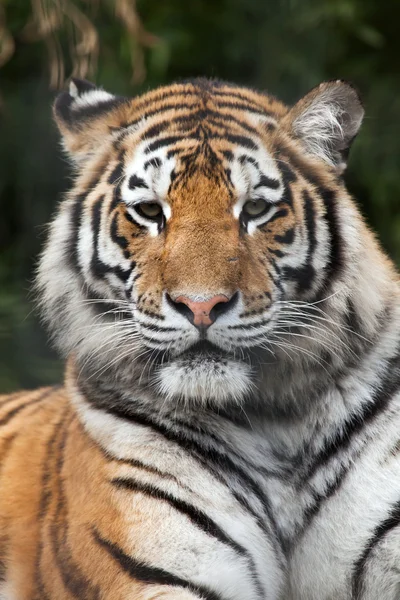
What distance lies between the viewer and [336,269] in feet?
6.23

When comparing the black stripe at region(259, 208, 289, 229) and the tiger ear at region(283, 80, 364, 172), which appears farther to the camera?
the tiger ear at region(283, 80, 364, 172)

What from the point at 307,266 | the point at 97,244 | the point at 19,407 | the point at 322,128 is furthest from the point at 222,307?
the point at 19,407

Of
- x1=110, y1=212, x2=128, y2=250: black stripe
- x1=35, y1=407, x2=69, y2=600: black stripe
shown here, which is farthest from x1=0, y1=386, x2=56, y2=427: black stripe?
x1=110, y1=212, x2=128, y2=250: black stripe

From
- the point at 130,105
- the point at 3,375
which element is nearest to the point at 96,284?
the point at 130,105

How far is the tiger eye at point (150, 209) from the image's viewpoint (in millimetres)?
1834

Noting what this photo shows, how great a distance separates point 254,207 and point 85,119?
46 centimetres

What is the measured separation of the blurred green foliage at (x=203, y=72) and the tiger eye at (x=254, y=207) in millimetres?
2015

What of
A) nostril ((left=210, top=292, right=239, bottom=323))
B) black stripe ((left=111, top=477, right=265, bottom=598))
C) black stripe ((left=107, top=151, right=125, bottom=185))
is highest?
black stripe ((left=107, top=151, right=125, bottom=185))

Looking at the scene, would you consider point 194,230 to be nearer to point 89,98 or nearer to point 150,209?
point 150,209

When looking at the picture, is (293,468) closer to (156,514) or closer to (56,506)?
(156,514)

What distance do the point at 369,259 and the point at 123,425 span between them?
0.58 m

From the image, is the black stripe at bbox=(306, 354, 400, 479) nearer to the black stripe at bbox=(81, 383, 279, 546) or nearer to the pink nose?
the black stripe at bbox=(81, 383, 279, 546)

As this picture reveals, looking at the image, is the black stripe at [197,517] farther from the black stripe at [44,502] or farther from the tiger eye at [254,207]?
the tiger eye at [254,207]

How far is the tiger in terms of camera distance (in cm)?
173
